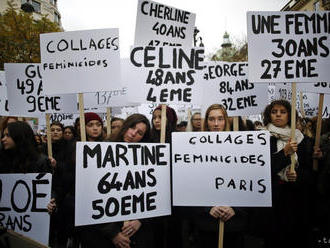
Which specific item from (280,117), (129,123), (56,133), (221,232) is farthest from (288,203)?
(56,133)

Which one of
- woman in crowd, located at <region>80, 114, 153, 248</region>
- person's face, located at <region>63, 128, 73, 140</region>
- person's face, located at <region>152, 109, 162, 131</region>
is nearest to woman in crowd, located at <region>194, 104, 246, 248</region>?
woman in crowd, located at <region>80, 114, 153, 248</region>

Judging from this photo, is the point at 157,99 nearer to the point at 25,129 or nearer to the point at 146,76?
the point at 146,76

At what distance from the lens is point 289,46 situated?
2680mm

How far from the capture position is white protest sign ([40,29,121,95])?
2652mm

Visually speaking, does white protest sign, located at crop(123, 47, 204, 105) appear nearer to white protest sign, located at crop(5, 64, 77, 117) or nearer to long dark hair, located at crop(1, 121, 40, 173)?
long dark hair, located at crop(1, 121, 40, 173)

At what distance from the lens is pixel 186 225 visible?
3822 millimetres

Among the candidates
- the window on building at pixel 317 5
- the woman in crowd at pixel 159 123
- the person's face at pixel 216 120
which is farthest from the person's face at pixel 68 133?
the window on building at pixel 317 5

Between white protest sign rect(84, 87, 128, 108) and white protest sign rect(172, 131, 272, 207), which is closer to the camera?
white protest sign rect(172, 131, 272, 207)

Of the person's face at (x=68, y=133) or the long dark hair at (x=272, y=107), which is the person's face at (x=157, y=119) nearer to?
the long dark hair at (x=272, y=107)

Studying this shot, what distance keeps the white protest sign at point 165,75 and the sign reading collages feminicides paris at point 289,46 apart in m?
0.58

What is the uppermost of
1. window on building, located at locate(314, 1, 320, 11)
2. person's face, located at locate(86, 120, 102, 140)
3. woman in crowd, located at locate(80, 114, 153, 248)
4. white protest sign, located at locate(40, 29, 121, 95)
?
window on building, located at locate(314, 1, 320, 11)

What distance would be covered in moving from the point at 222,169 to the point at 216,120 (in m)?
0.75

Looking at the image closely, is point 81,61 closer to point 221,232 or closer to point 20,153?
point 20,153

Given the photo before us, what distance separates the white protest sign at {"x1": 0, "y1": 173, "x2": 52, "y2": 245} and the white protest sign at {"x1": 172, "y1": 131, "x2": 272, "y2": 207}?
115 cm
